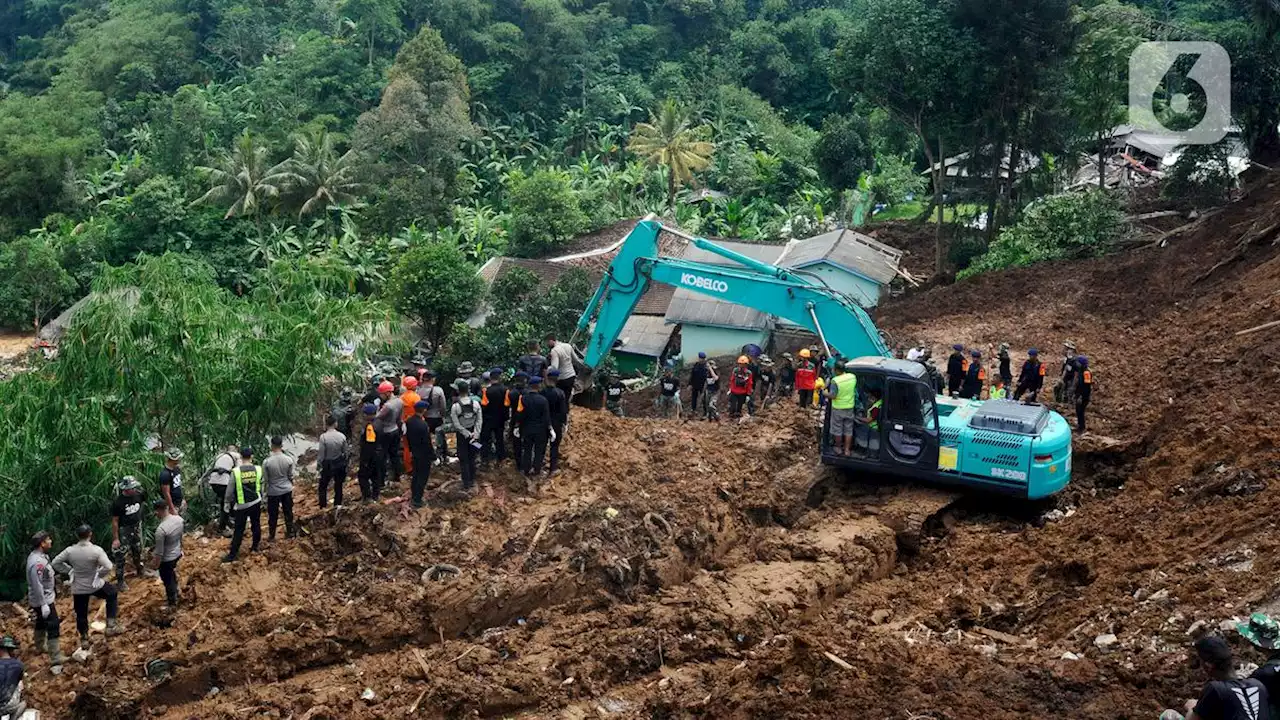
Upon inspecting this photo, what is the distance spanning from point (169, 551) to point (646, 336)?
18.4 m

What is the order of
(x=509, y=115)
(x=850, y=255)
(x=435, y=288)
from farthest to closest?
(x=509, y=115)
(x=850, y=255)
(x=435, y=288)

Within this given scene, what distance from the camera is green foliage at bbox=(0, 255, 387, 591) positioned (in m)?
15.1

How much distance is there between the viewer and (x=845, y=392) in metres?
14.6

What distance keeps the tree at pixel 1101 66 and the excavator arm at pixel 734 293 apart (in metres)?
15.8

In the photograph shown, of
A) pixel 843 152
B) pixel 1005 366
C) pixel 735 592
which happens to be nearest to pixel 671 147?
pixel 843 152

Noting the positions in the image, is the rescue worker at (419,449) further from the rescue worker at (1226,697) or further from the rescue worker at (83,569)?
the rescue worker at (1226,697)

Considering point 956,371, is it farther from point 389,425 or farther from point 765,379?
point 389,425

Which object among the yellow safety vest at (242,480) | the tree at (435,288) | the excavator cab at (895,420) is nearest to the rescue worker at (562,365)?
the excavator cab at (895,420)

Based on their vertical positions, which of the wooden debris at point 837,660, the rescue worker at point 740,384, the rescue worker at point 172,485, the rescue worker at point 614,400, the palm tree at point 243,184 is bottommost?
the wooden debris at point 837,660

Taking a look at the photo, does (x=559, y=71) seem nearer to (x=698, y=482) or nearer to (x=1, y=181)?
(x=1, y=181)

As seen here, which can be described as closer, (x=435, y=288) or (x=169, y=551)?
(x=169, y=551)

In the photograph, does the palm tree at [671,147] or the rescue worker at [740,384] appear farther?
the palm tree at [671,147]

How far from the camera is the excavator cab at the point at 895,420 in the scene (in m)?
14.1

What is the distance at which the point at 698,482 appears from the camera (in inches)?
592
